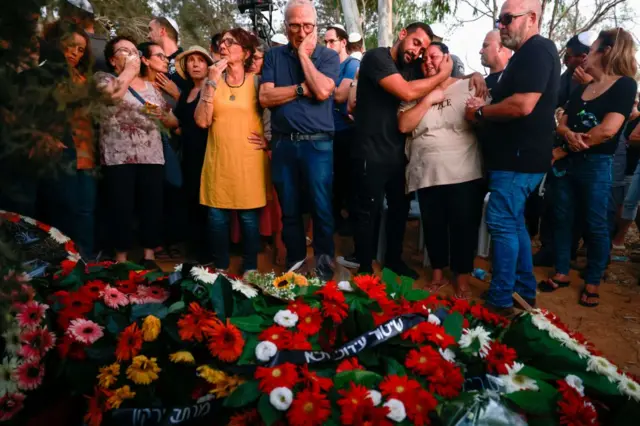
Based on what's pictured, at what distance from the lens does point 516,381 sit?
1.36 meters

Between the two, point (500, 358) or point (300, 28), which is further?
point (300, 28)

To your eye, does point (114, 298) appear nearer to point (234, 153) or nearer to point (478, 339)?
point (478, 339)

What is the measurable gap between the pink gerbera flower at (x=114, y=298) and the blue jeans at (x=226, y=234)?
2.20m

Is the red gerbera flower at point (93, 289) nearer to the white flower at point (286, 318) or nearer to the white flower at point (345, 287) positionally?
the white flower at point (286, 318)

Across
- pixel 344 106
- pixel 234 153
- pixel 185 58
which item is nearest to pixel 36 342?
pixel 234 153

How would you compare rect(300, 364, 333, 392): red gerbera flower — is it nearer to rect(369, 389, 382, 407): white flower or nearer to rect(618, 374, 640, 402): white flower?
rect(369, 389, 382, 407): white flower

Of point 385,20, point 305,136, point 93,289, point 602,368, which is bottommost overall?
point 602,368

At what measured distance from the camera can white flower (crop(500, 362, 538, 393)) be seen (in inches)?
52.2

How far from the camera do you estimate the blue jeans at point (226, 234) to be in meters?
3.96

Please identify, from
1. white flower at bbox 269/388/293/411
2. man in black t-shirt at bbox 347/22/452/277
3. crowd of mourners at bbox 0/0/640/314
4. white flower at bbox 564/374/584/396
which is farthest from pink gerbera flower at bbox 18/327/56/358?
man in black t-shirt at bbox 347/22/452/277

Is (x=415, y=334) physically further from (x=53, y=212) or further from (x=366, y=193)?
(x=53, y=212)

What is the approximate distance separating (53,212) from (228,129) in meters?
1.43

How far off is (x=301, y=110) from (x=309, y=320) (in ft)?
7.69

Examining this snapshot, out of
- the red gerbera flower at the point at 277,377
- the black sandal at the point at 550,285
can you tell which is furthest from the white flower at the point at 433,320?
the black sandal at the point at 550,285
